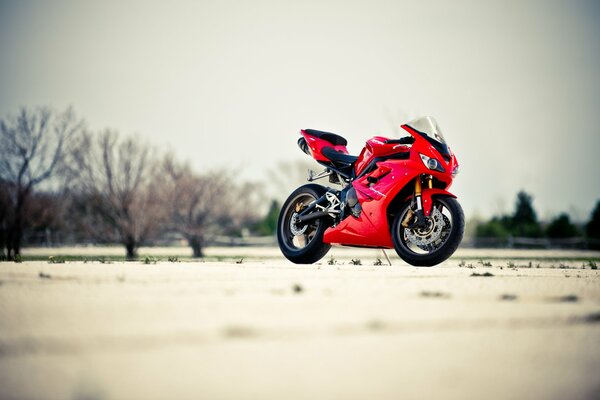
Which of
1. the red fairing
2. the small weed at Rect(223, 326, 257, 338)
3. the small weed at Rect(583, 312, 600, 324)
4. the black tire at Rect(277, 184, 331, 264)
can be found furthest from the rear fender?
the small weed at Rect(223, 326, 257, 338)

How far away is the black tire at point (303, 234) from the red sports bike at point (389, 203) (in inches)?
0.5

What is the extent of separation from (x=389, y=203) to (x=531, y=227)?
43.5 meters

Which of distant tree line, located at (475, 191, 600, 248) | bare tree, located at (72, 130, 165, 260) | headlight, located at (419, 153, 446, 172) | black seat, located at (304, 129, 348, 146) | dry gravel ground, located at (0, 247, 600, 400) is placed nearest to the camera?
dry gravel ground, located at (0, 247, 600, 400)

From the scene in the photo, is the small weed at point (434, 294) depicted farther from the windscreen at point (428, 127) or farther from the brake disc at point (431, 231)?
the windscreen at point (428, 127)

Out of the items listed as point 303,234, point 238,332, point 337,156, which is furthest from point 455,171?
point 238,332

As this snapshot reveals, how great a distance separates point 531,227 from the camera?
151 feet

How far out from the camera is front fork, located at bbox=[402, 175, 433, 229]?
20.4 ft

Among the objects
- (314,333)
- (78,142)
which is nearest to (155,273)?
(314,333)

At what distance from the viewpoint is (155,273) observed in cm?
492

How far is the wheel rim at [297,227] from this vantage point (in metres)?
7.77

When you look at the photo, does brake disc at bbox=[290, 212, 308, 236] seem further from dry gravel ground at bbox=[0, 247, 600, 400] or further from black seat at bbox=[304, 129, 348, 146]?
dry gravel ground at bbox=[0, 247, 600, 400]

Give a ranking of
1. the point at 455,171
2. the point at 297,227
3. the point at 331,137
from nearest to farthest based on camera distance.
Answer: the point at 455,171 → the point at 297,227 → the point at 331,137

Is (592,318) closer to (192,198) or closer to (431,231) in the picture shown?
(431,231)

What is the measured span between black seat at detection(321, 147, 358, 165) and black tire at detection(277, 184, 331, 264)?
0.43 metres
